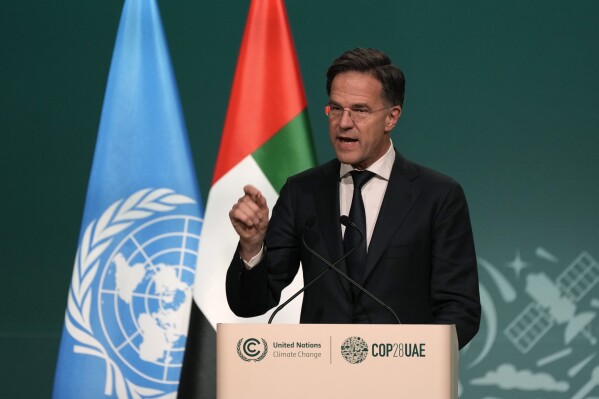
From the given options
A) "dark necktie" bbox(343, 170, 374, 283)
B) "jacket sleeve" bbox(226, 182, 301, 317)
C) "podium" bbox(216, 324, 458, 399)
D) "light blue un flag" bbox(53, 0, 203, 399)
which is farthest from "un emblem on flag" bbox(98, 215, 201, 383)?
"podium" bbox(216, 324, 458, 399)

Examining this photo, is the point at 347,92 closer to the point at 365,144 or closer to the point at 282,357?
the point at 365,144

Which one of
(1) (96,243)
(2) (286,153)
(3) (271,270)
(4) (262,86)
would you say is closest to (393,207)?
(3) (271,270)

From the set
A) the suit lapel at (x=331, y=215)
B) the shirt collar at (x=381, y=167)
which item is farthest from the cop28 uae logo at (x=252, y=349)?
the shirt collar at (x=381, y=167)

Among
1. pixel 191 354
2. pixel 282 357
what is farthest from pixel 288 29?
pixel 282 357

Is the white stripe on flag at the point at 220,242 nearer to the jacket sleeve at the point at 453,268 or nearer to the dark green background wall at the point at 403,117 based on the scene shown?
the dark green background wall at the point at 403,117

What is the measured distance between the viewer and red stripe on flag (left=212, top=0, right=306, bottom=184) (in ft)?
11.8

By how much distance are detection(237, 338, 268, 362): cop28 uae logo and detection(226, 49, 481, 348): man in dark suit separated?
0.45 metres

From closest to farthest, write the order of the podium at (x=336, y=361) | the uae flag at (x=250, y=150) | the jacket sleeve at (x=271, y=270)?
the podium at (x=336, y=361) < the jacket sleeve at (x=271, y=270) < the uae flag at (x=250, y=150)

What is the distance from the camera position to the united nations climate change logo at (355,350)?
61.5 inches

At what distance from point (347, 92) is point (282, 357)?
A: 79 cm

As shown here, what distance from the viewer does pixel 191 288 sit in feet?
11.9

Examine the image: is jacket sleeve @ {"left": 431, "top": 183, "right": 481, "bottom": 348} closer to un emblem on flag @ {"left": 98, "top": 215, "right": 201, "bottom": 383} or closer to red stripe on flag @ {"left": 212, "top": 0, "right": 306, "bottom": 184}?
red stripe on flag @ {"left": 212, "top": 0, "right": 306, "bottom": 184}

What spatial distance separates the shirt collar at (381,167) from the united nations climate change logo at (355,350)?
749 millimetres

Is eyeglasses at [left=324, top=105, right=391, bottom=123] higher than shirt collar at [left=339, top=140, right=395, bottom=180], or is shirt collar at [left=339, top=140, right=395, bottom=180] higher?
eyeglasses at [left=324, top=105, right=391, bottom=123]
